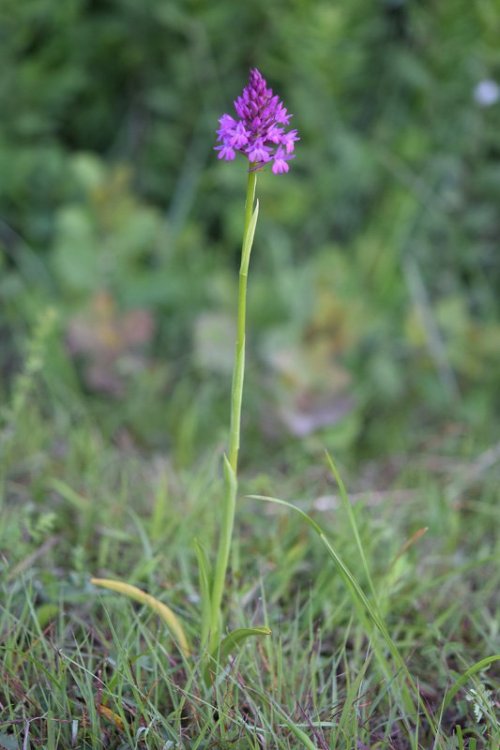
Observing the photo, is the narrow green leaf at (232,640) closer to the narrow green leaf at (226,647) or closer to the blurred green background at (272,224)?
the narrow green leaf at (226,647)

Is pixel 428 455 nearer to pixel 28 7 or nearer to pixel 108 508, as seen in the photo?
pixel 108 508

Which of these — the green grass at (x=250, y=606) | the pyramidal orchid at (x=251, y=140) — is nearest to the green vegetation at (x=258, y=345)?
the green grass at (x=250, y=606)

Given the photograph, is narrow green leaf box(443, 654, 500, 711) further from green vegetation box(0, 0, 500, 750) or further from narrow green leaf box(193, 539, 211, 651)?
narrow green leaf box(193, 539, 211, 651)

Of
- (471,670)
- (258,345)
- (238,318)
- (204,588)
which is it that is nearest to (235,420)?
→ (238,318)

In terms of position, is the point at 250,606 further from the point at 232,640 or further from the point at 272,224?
the point at 272,224

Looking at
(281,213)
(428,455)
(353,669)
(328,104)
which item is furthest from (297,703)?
(328,104)
